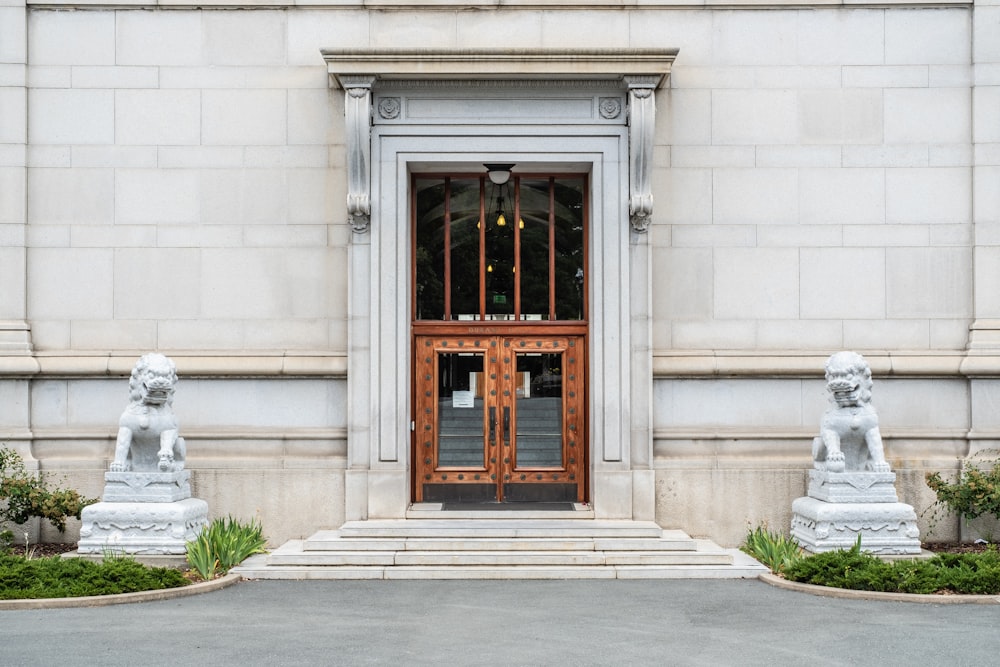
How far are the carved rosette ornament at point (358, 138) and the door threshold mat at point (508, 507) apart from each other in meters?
4.15

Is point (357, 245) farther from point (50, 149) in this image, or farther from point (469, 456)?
point (50, 149)

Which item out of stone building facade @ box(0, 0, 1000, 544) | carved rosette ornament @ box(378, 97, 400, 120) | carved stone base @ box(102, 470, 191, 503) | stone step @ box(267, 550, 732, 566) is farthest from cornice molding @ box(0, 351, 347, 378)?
carved rosette ornament @ box(378, 97, 400, 120)

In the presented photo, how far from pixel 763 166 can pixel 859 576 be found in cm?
615

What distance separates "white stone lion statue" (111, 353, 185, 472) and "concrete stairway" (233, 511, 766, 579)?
1.64m

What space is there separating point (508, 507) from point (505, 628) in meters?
5.40

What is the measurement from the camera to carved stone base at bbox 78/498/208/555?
14.3 m

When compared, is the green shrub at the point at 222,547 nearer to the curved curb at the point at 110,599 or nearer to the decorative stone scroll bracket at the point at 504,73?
the curved curb at the point at 110,599

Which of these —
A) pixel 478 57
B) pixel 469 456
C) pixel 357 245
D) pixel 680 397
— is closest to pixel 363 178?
pixel 357 245

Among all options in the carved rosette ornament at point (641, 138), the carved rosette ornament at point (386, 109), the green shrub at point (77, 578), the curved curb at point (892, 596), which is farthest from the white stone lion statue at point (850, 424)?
the green shrub at point (77, 578)

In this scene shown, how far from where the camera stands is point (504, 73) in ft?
52.5

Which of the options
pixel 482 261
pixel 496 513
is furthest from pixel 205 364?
pixel 496 513

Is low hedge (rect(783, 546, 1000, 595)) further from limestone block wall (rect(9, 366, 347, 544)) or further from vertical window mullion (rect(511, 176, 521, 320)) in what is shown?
limestone block wall (rect(9, 366, 347, 544))

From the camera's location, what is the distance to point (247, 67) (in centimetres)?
1661

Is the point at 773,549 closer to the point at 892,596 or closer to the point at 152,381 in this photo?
the point at 892,596
